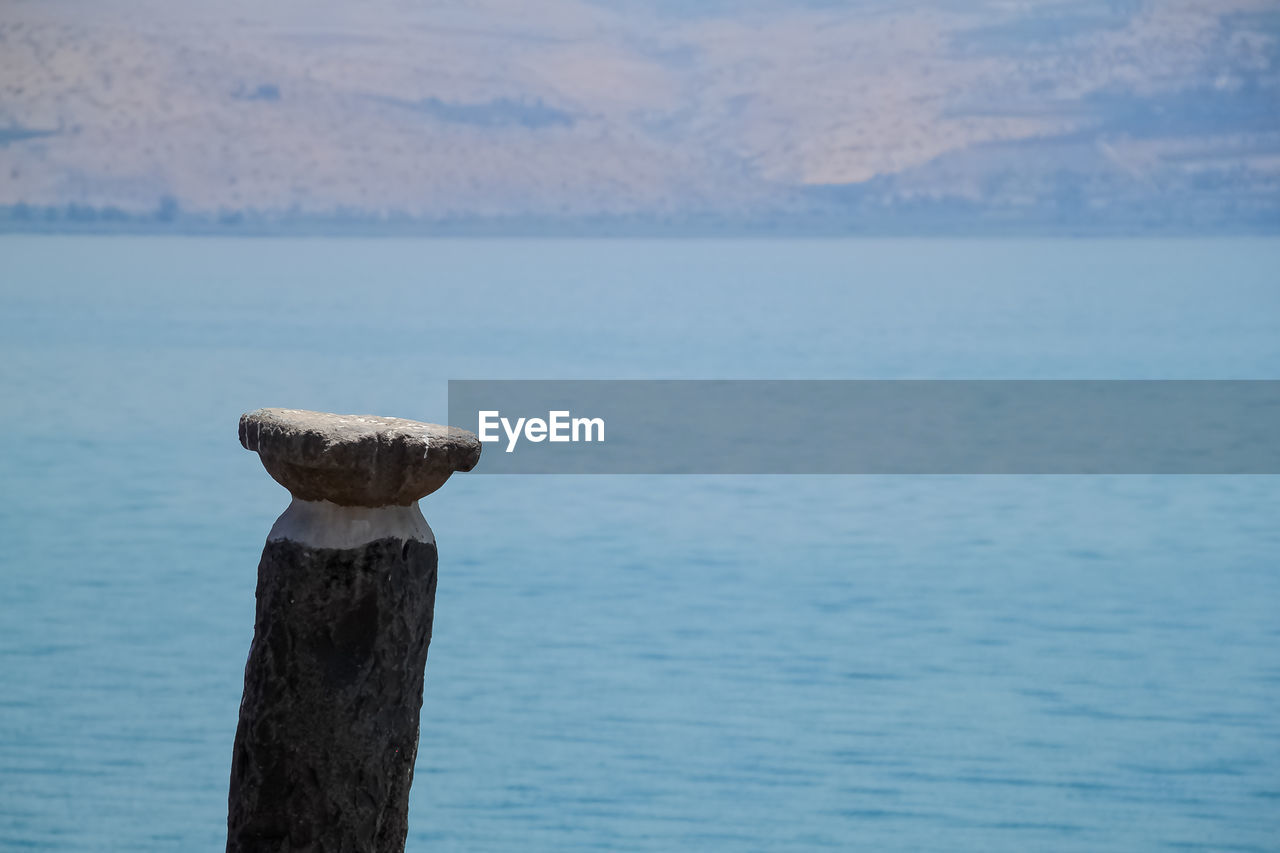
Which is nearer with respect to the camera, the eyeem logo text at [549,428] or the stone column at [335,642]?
the stone column at [335,642]

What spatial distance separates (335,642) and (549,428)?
14226mm

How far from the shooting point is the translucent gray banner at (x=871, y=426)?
1333cm

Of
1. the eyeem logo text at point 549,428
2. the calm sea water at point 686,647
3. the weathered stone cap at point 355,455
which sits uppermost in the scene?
the eyeem logo text at point 549,428

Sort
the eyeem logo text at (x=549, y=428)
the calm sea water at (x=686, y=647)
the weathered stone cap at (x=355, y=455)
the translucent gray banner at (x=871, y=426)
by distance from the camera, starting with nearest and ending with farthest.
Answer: the weathered stone cap at (x=355, y=455), the calm sea water at (x=686, y=647), the translucent gray banner at (x=871, y=426), the eyeem logo text at (x=549, y=428)


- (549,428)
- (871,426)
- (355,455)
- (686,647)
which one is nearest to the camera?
(355,455)

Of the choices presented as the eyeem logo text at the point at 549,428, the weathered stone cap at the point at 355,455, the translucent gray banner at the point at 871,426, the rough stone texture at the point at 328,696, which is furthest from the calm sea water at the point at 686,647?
the weathered stone cap at the point at 355,455

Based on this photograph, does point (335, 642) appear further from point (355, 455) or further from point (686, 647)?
point (686, 647)

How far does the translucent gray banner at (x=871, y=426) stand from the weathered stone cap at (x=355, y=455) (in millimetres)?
10347

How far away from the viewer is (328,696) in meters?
2.27

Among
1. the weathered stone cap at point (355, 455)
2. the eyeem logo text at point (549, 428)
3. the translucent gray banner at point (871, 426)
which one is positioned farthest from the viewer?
the eyeem logo text at point (549, 428)


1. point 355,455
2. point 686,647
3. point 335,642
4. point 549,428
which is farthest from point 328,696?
point 549,428

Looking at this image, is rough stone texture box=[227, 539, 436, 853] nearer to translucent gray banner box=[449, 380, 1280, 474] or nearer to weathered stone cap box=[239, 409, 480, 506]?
weathered stone cap box=[239, 409, 480, 506]

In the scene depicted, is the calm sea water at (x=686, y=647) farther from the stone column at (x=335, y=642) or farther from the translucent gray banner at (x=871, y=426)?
the stone column at (x=335, y=642)

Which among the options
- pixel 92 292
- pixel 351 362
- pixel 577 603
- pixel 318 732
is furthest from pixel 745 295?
pixel 318 732
